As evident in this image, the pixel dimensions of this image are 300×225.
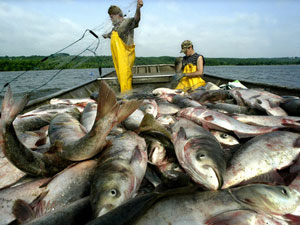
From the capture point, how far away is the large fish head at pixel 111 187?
4.48ft

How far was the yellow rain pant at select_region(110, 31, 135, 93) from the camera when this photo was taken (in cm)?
790

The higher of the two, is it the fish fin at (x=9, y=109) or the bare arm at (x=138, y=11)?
the bare arm at (x=138, y=11)

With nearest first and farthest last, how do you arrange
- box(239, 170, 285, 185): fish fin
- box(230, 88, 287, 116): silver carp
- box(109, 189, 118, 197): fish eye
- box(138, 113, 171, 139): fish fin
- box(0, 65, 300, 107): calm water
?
box(109, 189, 118, 197): fish eye < box(239, 170, 285, 185): fish fin < box(138, 113, 171, 139): fish fin < box(230, 88, 287, 116): silver carp < box(0, 65, 300, 107): calm water

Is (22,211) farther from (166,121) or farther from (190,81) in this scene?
(190,81)

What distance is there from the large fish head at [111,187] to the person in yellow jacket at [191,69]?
5.89 meters

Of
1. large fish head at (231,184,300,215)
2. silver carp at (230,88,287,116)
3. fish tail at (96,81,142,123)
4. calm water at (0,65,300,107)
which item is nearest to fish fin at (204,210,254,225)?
large fish head at (231,184,300,215)

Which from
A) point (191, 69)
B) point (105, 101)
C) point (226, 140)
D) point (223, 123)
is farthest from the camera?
point (191, 69)

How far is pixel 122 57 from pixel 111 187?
7210mm

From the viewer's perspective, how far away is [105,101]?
1.95 meters

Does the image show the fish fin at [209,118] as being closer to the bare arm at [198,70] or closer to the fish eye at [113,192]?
the fish eye at [113,192]

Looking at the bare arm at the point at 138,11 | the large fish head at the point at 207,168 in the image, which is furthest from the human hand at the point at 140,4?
the large fish head at the point at 207,168

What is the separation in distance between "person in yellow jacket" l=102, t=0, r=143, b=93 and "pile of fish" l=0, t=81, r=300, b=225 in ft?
18.8

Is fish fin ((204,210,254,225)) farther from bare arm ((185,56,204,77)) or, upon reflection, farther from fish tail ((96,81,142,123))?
bare arm ((185,56,204,77))

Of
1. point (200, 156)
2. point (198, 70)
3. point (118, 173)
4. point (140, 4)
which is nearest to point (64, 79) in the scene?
point (140, 4)
